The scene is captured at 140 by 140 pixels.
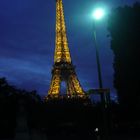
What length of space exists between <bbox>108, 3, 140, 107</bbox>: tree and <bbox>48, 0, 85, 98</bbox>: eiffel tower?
42210 millimetres

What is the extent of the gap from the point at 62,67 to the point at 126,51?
47534 mm

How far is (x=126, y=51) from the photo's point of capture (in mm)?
35875

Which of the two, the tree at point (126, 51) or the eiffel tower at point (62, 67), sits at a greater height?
the eiffel tower at point (62, 67)

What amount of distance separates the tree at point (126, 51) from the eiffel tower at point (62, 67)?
138 feet

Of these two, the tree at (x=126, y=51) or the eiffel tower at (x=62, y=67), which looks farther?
the eiffel tower at (x=62, y=67)

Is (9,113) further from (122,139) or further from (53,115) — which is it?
(122,139)

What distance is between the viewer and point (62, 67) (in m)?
83.1

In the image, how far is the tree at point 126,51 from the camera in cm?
3494

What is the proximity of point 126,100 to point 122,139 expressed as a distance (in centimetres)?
369

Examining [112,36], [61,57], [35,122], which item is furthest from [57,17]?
[112,36]

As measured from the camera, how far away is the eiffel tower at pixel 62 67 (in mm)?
80875

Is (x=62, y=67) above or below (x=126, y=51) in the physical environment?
above

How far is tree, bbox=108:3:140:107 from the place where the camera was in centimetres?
3494

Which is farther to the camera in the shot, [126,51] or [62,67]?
[62,67]
